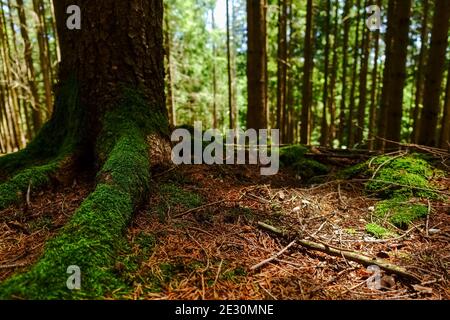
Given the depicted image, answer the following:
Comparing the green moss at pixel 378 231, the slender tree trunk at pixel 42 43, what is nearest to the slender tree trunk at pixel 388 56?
the green moss at pixel 378 231

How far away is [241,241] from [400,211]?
1.55 m

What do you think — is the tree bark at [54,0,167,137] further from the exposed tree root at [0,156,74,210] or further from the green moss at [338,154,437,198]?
the green moss at [338,154,437,198]

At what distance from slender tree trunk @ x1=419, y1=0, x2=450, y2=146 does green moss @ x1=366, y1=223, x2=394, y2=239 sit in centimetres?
385

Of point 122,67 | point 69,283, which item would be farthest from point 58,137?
point 69,283

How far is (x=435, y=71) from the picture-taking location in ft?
19.1

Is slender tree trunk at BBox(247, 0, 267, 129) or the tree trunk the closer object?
the tree trunk

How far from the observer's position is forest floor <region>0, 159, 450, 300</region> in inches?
79.2

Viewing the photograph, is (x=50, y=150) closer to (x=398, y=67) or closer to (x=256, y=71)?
(x=256, y=71)

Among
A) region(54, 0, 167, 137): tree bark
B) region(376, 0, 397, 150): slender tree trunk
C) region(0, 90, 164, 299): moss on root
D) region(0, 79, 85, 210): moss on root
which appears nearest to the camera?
region(0, 90, 164, 299): moss on root

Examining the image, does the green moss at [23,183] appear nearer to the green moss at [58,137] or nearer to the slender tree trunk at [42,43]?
the green moss at [58,137]

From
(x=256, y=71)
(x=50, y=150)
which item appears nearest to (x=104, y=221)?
(x=50, y=150)

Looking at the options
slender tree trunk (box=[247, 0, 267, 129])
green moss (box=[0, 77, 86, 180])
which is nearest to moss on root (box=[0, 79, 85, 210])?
green moss (box=[0, 77, 86, 180])

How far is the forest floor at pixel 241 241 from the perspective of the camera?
2012mm

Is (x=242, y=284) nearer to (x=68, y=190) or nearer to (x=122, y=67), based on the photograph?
(x=68, y=190)
